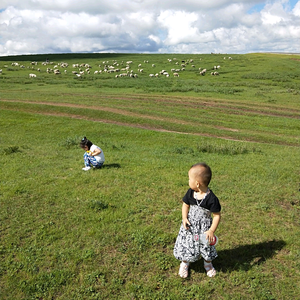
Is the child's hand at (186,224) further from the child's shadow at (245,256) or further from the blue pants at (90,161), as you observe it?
the blue pants at (90,161)

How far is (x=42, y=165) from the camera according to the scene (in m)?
11.2

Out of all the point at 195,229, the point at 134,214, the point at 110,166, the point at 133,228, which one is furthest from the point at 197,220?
the point at 110,166

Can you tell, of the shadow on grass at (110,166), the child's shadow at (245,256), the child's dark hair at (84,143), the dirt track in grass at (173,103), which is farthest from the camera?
the dirt track in grass at (173,103)

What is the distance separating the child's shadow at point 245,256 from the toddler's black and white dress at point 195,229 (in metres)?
0.60

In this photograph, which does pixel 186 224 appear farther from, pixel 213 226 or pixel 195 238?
pixel 213 226

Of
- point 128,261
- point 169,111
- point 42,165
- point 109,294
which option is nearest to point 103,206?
point 128,261

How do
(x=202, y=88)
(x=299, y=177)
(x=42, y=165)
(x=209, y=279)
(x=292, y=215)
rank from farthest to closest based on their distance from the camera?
1. (x=202, y=88)
2. (x=42, y=165)
3. (x=299, y=177)
4. (x=292, y=215)
5. (x=209, y=279)

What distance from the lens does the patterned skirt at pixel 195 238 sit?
5145 millimetres

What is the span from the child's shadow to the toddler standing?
1.20 ft

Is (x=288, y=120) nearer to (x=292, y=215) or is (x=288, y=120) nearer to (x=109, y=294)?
(x=292, y=215)

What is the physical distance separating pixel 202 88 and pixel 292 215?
32.1m

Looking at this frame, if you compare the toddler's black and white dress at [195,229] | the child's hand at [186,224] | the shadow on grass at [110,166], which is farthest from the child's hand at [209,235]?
the shadow on grass at [110,166]

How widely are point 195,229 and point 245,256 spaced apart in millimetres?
1701

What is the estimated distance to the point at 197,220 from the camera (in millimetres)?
5176
